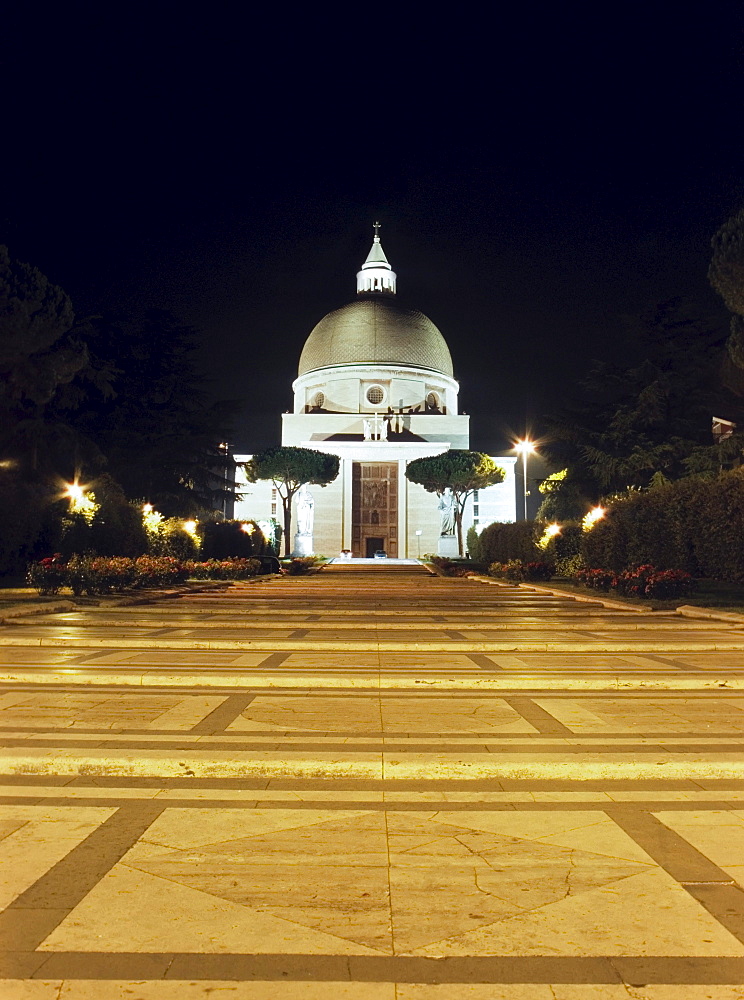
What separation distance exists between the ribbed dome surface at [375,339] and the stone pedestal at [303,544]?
55.0 ft

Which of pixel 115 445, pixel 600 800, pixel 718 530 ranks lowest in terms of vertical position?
pixel 600 800

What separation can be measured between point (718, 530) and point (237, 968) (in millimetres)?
19306

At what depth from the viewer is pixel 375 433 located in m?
72.3

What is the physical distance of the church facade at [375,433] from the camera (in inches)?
2761

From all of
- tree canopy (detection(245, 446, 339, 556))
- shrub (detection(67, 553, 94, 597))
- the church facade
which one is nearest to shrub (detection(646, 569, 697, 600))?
shrub (detection(67, 553, 94, 597))

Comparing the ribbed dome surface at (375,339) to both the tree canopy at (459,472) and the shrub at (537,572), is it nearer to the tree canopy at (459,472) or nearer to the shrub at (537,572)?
the tree canopy at (459,472)

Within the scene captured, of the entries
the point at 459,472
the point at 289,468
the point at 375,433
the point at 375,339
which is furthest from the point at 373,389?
the point at 289,468

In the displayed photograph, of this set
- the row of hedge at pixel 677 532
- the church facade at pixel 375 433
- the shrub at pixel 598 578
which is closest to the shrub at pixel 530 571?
the row of hedge at pixel 677 532

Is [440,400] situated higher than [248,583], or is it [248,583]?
[440,400]

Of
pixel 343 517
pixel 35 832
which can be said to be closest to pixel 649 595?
pixel 35 832

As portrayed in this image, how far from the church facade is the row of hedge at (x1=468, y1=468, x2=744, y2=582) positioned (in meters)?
40.5

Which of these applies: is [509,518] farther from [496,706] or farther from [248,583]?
[496,706]

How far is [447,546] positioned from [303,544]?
11.8m

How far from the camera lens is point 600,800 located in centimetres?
440
